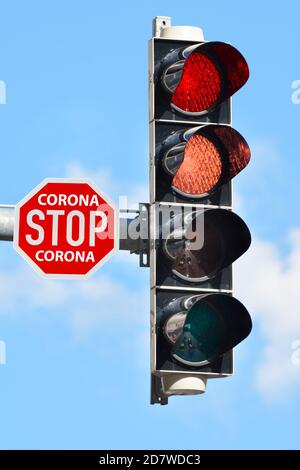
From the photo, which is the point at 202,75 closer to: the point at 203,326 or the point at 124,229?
the point at 124,229

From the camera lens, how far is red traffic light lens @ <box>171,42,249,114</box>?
333 inches

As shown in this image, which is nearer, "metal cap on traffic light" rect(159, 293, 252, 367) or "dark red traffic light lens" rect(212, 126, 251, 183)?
"metal cap on traffic light" rect(159, 293, 252, 367)

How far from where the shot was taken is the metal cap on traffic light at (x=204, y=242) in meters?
8.11

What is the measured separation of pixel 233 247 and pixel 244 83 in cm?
99

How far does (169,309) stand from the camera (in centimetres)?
802

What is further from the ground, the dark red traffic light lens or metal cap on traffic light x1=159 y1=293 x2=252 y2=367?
the dark red traffic light lens

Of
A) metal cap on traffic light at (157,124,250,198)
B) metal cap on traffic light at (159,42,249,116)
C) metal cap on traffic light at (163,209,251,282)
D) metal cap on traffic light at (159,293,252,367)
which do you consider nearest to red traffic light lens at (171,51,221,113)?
metal cap on traffic light at (159,42,249,116)

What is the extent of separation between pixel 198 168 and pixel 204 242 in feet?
1.43

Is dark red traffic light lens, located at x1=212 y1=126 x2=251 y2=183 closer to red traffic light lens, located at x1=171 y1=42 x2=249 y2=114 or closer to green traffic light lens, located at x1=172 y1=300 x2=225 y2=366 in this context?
red traffic light lens, located at x1=171 y1=42 x2=249 y2=114

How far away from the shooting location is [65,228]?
819cm

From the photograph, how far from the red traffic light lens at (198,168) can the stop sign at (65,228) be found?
429mm
